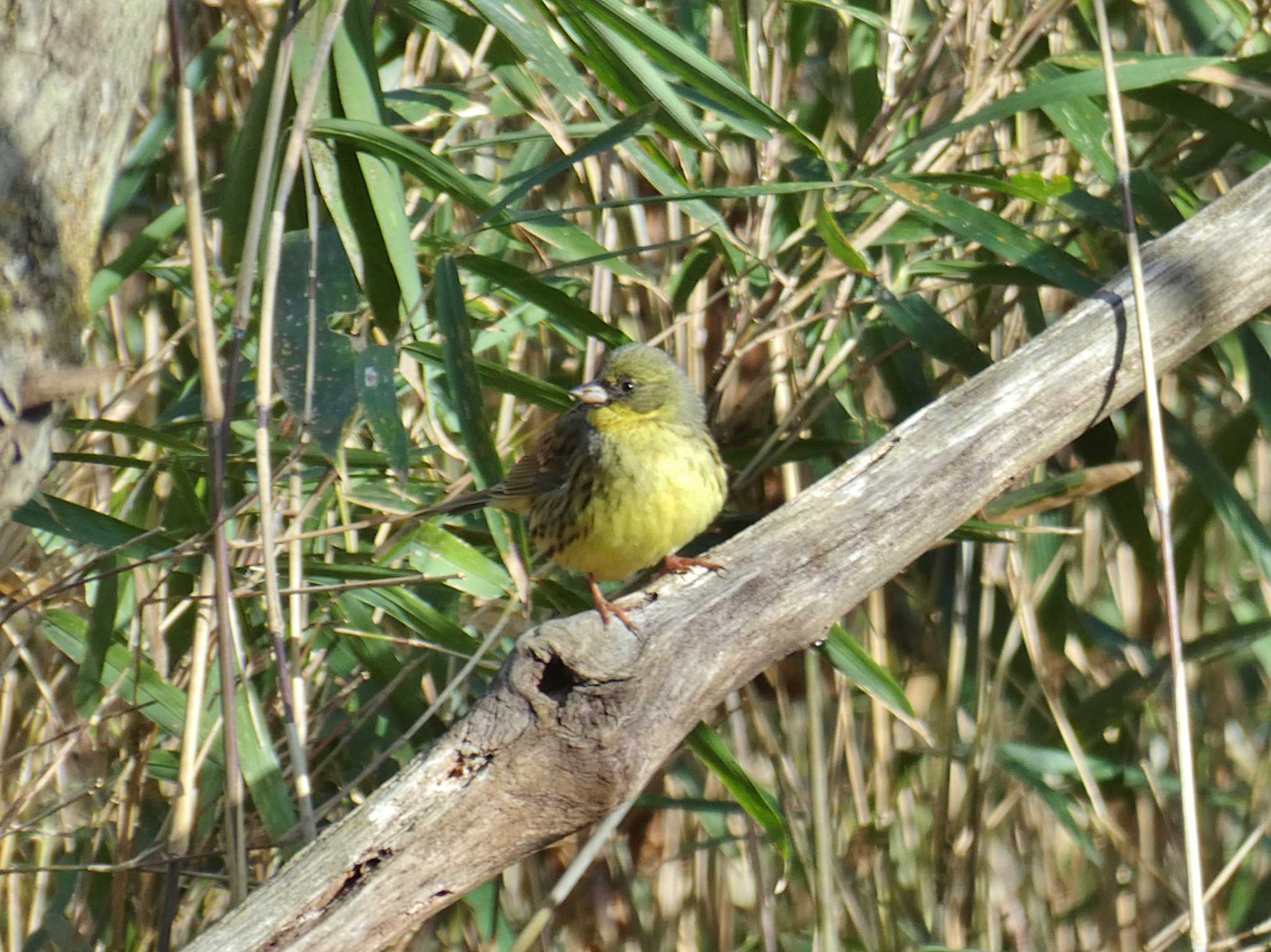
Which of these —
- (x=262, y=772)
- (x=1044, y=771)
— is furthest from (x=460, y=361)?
(x=1044, y=771)

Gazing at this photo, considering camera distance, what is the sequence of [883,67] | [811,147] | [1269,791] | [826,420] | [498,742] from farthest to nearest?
1. [1269,791]
2. [883,67]
3. [826,420]
4. [811,147]
5. [498,742]

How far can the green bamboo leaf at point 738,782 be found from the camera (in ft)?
7.38

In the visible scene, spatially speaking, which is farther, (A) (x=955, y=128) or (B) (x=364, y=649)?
(B) (x=364, y=649)

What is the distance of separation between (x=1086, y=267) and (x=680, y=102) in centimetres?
73

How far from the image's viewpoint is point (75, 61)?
133 centimetres

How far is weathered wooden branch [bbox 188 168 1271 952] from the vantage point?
1.42 meters

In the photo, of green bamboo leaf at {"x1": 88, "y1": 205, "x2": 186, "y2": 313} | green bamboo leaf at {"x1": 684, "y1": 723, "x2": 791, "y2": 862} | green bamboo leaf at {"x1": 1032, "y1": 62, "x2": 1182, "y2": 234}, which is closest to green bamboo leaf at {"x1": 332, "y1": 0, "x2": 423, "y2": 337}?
green bamboo leaf at {"x1": 88, "y1": 205, "x2": 186, "y2": 313}

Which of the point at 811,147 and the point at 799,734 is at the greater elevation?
the point at 811,147

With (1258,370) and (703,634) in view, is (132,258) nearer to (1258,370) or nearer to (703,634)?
(703,634)

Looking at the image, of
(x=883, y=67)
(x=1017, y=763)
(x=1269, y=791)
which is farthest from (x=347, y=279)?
(x=1269, y=791)

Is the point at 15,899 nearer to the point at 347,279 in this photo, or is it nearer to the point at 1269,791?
the point at 347,279

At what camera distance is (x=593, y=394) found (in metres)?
2.52

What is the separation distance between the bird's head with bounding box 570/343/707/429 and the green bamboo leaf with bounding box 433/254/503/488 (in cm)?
49

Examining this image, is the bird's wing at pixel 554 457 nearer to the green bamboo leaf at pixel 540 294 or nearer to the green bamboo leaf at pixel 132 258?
the green bamboo leaf at pixel 540 294
